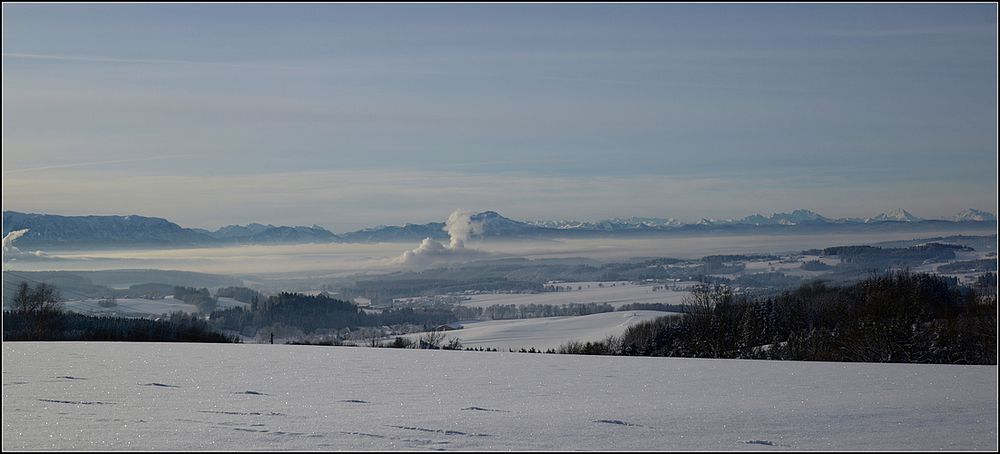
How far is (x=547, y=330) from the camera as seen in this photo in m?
60.1

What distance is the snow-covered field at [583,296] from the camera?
69.9m

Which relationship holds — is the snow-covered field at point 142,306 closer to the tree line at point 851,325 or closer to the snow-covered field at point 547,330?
the snow-covered field at point 547,330

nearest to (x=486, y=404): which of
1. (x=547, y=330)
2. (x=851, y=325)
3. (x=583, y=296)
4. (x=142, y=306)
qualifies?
(x=851, y=325)

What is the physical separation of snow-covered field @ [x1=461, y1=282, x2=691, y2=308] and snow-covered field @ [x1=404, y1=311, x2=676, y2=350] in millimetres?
3122

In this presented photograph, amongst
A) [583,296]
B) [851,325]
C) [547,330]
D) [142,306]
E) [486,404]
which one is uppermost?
[486,404]

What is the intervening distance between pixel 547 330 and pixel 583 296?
17.7 m

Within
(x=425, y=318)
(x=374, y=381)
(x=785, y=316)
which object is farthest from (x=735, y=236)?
(x=374, y=381)

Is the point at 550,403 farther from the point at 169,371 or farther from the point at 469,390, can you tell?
the point at 169,371

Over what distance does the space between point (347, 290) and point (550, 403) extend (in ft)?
165

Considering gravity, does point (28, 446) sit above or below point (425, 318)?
above

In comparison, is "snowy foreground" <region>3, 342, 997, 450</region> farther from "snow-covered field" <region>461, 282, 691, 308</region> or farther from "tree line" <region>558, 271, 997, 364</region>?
"snow-covered field" <region>461, 282, 691, 308</region>

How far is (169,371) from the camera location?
10836mm

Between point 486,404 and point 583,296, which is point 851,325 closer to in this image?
point 486,404

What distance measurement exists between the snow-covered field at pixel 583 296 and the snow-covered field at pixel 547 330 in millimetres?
3122
